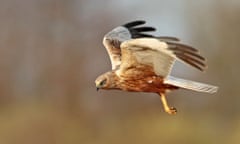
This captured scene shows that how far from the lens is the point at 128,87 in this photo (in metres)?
0.86

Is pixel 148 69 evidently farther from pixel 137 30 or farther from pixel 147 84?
pixel 137 30

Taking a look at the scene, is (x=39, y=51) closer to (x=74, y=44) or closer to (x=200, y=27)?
(x=74, y=44)

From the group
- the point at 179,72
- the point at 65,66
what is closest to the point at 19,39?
the point at 65,66

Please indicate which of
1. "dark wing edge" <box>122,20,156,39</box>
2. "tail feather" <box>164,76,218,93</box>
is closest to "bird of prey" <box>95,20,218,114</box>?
"tail feather" <box>164,76,218,93</box>

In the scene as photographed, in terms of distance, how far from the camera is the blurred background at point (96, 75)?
195 centimetres

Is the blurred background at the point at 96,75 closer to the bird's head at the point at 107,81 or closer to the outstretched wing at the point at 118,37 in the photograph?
the outstretched wing at the point at 118,37

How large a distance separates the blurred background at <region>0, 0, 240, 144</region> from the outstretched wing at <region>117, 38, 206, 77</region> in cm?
105

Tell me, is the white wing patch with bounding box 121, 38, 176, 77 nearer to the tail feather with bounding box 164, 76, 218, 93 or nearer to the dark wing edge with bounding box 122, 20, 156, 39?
the tail feather with bounding box 164, 76, 218, 93

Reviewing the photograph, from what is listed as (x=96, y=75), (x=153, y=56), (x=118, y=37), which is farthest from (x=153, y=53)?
(x=96, y=75)

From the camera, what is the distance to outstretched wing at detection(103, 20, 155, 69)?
93 centimetres

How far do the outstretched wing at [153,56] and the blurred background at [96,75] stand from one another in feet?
3.44

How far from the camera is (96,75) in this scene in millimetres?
2041

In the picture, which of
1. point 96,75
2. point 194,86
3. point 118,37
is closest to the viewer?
point 194,86

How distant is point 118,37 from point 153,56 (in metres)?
0.17
